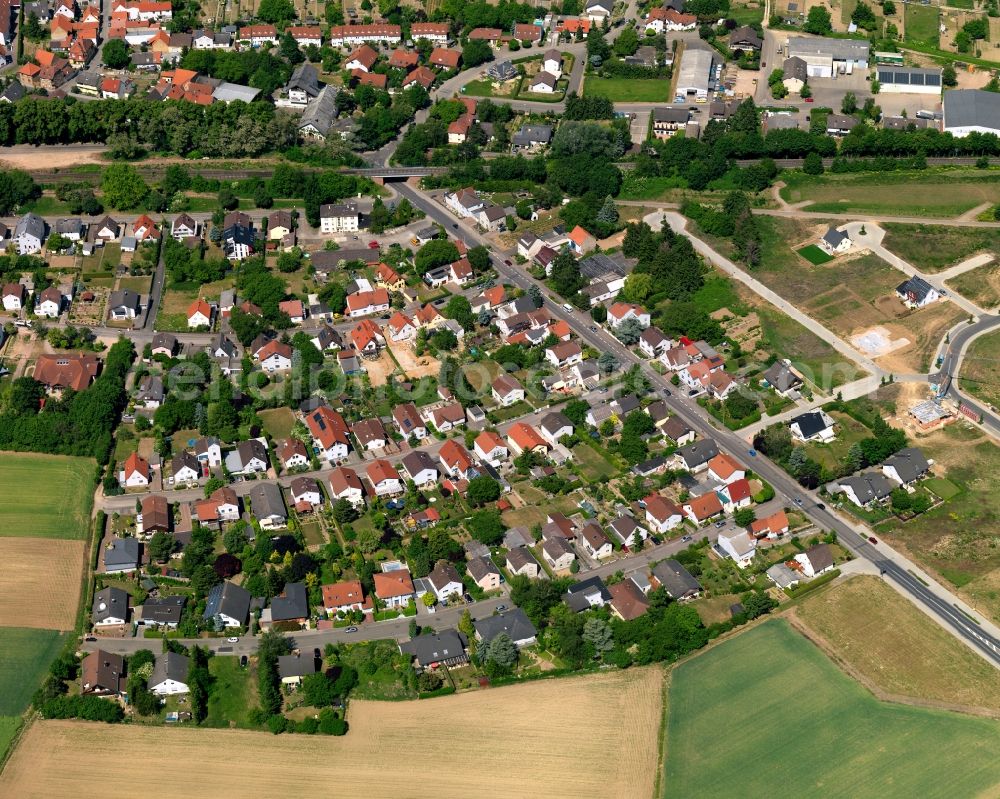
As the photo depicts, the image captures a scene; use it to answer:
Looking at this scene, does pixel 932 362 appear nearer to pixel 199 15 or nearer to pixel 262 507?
pixel 262 507

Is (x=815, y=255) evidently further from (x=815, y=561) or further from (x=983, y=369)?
(x=815, y=561)

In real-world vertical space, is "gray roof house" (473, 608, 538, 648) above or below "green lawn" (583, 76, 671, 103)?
below

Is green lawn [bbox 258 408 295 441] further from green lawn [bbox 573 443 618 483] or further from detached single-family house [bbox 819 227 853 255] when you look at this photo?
detached single-family house [bbox 819 227 853 255]

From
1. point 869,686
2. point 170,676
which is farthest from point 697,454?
point 170,676

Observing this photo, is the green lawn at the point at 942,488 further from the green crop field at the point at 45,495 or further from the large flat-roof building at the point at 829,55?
the large flat-roof building at the point at 829,55

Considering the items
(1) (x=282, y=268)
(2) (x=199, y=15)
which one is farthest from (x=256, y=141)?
(2) (x=199, y=15)

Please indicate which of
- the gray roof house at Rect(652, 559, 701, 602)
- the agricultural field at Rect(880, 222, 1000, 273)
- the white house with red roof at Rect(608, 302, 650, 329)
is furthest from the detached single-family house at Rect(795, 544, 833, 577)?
the agricultural field at Rect(880, 222, 1000, 273)
